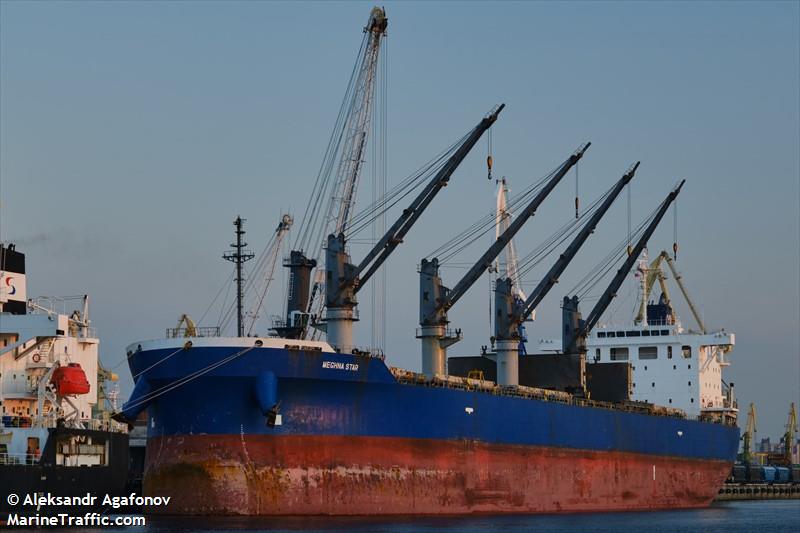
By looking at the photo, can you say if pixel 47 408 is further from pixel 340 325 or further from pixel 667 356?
pixel 667 356

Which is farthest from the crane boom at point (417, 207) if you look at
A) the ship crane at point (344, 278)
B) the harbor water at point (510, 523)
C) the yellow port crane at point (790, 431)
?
the yellow port crane at point (790, 431)

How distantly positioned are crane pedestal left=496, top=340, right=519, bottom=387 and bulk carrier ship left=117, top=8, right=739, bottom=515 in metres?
0.05

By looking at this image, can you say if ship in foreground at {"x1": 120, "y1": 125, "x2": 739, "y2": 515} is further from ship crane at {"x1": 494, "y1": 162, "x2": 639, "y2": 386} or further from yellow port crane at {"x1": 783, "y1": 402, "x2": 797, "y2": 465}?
yellow port crane at {"x1": 783, "y1": 402, "x2": 797, "y2": 465}

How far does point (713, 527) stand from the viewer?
39625 millimetres

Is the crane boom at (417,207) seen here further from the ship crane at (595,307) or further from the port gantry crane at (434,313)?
the ship crane at (595,307)

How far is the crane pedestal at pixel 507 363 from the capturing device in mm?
47031

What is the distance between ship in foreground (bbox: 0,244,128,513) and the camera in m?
31.1

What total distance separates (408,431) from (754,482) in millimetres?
49806

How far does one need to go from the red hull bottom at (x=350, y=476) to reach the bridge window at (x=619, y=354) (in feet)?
52.0

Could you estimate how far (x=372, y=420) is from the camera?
36250mm

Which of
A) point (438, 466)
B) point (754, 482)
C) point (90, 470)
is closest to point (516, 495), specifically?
point (438, 466)

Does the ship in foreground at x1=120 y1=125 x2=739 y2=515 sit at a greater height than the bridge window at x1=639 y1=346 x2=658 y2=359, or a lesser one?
lesser

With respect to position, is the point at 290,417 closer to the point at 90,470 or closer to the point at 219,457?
the point at 219,457

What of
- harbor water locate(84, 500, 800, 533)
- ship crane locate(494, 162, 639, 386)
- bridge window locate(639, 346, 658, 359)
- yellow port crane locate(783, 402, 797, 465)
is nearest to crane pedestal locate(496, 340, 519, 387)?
ship crane locate(494, 162, 639, 386)
